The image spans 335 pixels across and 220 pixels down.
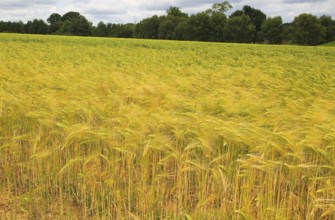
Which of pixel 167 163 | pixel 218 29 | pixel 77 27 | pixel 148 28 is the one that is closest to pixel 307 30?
pixel 218 29

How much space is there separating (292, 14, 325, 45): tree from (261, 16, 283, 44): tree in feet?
10.2

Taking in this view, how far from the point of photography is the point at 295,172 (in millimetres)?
3129

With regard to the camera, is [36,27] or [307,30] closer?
[307,30]

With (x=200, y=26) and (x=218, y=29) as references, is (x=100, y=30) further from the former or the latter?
(x=218, y=29)

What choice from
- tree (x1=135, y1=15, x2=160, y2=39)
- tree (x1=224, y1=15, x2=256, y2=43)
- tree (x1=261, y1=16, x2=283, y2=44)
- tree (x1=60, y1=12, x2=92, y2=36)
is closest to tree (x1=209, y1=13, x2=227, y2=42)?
tree (x1=224, y1=15, x2=256, y2=43)

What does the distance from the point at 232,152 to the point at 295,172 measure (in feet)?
1.81

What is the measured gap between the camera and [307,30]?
56688mm

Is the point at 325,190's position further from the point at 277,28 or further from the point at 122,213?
the point at 277,28

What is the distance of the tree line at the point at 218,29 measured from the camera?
57125 mm

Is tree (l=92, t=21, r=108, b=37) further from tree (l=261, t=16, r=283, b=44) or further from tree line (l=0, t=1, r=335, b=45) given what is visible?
tree (l=261, t=16, r=283, b=44)

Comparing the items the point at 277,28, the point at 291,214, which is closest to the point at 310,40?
the point at 277,28

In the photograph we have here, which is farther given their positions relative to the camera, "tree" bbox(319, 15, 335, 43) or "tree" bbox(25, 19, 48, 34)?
"tree" bbox(25, 19, 48, 34)

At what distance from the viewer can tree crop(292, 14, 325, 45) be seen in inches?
2200

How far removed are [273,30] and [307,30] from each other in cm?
527
